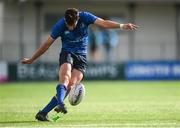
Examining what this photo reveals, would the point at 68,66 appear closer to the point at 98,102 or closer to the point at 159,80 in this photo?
the point at 98,102

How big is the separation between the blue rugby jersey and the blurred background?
21.7m


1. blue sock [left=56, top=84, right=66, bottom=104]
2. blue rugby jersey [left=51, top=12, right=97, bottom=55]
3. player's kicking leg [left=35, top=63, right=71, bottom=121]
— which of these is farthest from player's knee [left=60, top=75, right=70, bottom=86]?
blue rugby jersey [left=51, top=12, right=97, bottom=55]

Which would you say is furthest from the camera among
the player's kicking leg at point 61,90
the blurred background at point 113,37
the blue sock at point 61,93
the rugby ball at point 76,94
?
the blurred background at point 113,37

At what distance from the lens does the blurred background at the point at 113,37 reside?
37344 mm

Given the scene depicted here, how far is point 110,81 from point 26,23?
724 centimetres

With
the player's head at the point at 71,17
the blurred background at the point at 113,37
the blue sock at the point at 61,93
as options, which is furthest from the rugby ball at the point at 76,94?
the blurred background at the point at 113,37

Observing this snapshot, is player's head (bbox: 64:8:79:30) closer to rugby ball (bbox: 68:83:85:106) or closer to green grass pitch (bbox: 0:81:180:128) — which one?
rugby ball (bbox: 68:83:85:106)

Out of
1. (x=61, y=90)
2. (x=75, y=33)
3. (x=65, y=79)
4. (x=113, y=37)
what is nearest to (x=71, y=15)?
(x=75, y=33)

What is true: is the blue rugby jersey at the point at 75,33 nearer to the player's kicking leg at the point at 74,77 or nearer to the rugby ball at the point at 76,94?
the player's kicking leg at the point at 74,77

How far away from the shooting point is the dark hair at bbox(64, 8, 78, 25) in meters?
14.0

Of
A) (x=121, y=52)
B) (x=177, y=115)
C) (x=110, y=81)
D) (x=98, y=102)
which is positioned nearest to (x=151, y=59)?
(x=121, y=52)

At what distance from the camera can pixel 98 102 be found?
20.5m

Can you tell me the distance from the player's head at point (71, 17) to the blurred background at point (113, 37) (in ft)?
72.7

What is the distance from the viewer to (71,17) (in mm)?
13992
